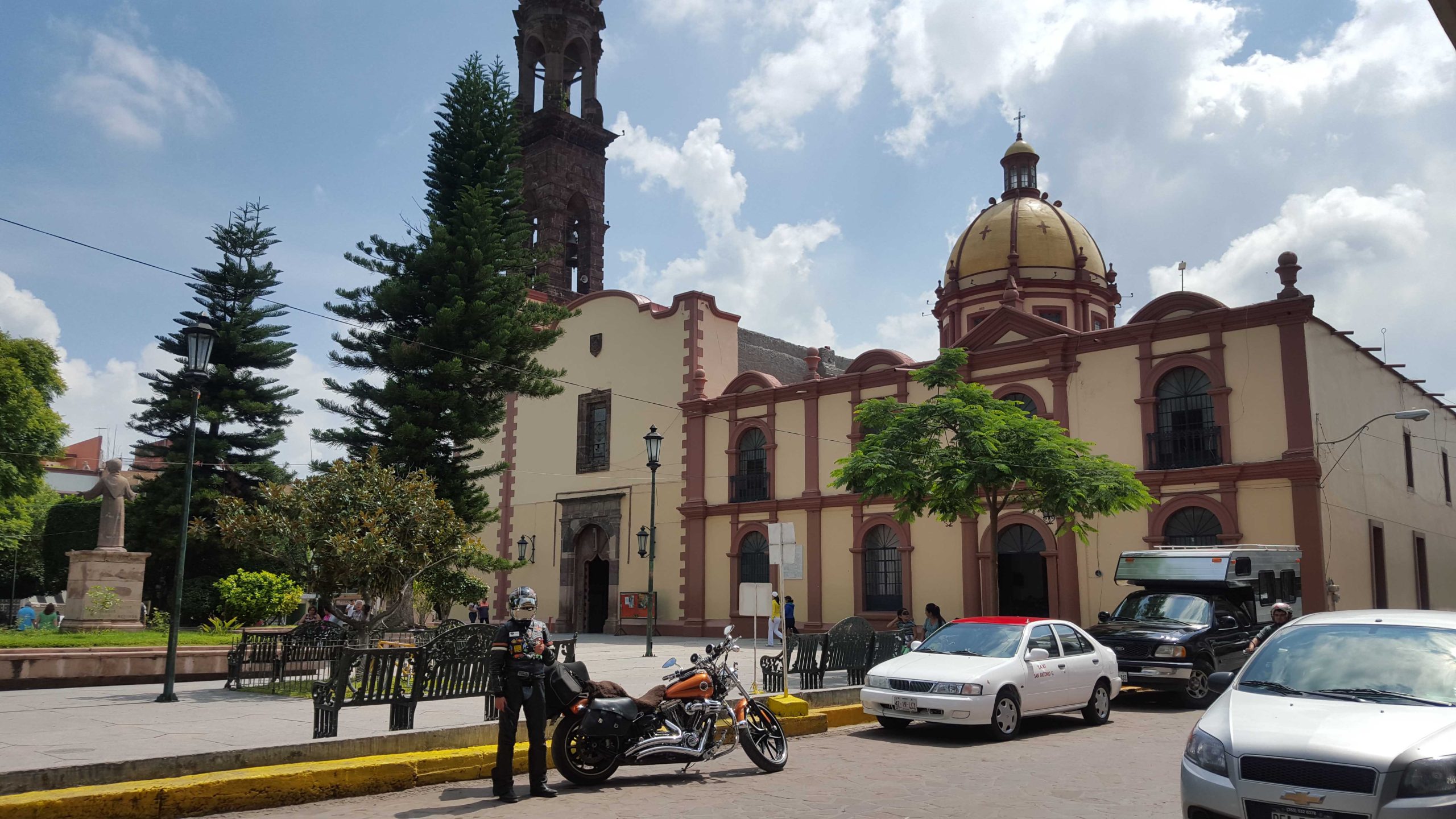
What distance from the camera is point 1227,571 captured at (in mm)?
16047

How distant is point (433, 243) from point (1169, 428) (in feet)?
54.1

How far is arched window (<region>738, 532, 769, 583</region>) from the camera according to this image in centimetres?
2859

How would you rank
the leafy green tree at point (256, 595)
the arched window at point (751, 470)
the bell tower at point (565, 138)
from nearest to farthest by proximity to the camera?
the leafy green tree at point (256, 595)
the arched window at point (751, 470)
the bell tower at point (565, 138)

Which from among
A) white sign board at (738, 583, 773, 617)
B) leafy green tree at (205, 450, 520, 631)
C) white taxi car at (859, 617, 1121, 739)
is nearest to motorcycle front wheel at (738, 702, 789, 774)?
white taxi car at (859, 617, 1121, 739)

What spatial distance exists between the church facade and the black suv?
5523mm

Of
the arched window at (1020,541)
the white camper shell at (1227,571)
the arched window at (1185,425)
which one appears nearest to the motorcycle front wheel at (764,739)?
the white camper shell at (1227,571)

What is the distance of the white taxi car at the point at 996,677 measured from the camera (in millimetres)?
10883

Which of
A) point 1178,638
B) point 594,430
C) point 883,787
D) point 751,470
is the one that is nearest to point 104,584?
point 883,787

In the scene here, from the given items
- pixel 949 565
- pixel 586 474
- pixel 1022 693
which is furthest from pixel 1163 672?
pixel 586 474

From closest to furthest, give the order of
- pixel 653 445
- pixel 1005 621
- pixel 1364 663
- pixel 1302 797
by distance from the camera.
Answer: pixel 1302 797 < pixel 1364 663 < pixel 1005 621 < pixel 653 445

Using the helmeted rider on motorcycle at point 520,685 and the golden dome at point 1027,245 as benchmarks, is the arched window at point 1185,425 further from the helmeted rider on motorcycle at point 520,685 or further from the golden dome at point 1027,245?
the helmeted rider on motorcycle at point 520,685

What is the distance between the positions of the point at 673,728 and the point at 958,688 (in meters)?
3.54

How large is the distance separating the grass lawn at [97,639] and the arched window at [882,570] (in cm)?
1479

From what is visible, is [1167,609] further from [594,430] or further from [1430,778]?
[594,430]
